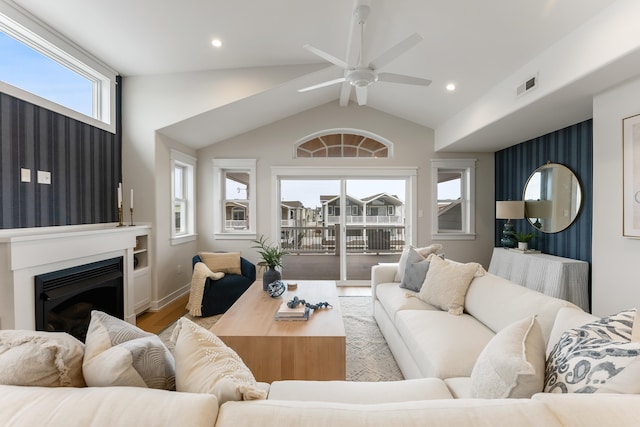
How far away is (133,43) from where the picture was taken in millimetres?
3105

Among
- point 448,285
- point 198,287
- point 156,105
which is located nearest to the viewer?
point 448,285

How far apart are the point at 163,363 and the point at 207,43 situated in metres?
3.21

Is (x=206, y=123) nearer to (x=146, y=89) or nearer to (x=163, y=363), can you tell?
(x=146, y=89)

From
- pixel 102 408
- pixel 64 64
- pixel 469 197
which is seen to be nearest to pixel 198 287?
pixel 64 64

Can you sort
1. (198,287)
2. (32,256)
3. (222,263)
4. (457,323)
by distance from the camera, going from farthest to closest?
(222,263) < (198,287) < (32,256) < (457,323)

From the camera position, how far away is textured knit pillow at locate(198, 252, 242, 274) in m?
4.07

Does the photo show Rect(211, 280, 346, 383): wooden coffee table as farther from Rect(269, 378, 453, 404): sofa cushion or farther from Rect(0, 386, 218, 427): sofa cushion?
Rect(0, 386, 218, 427): sofa cushion

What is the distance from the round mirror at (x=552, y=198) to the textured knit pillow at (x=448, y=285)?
1934mm

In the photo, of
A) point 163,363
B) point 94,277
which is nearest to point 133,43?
point 94,277

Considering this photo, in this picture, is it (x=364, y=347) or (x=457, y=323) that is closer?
(x=457, y=323)

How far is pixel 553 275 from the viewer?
3359 millimetres

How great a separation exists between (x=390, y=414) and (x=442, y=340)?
123cm

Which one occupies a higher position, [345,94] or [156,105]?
[345,94]

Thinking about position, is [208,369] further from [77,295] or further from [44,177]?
[44,177]
